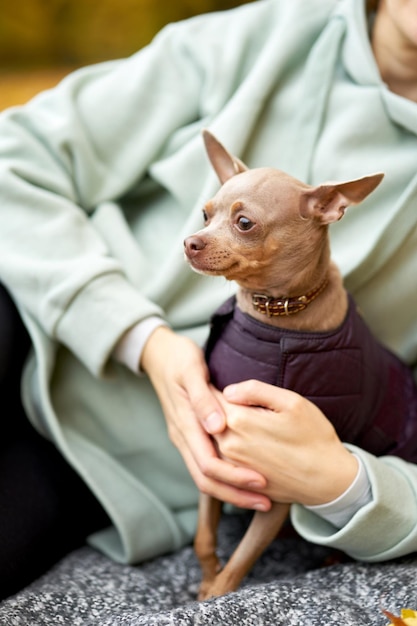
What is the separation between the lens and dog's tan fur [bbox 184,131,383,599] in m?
0.71

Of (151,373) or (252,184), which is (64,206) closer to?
(151,373)

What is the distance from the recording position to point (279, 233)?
72cm

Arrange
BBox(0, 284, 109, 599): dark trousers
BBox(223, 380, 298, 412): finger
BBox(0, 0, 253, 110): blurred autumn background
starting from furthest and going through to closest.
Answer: BBox(0, 0, 253, 110): blurred autumn background < BBox(0, 284, 109, 599): dark trousers < BBox(223, 380, 298, 412): finger

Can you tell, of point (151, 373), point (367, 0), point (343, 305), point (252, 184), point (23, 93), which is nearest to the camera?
point (252, 184)

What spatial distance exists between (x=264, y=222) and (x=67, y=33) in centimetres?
98

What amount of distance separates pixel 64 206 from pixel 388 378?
493 mm

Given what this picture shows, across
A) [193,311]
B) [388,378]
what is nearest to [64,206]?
[193,311]

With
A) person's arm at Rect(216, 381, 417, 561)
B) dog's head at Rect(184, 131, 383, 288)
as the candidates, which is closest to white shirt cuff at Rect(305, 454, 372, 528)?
person's arm at Rect(216, 381, 417, 561)

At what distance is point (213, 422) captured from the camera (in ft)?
2.66

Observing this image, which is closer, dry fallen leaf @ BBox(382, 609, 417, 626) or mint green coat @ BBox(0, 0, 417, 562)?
dry fallen leaf @ BBox(382, 609, 417, 626)

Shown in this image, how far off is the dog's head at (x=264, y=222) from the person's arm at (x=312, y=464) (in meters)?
0.14

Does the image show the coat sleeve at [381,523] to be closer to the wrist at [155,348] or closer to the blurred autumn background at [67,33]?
the wrist at [155,348]

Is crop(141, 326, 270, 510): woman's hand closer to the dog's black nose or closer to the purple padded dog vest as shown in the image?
the purple padded dog vest

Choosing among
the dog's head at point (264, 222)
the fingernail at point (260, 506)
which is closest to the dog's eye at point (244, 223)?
the dog's head at point (264, 222)
